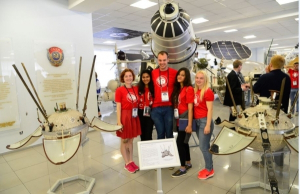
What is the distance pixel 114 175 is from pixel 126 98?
1.02m

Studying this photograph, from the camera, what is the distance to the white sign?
1503 millimetres

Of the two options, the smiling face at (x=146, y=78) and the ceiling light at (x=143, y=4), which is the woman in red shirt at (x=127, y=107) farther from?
the ceiling light at (x=143, y=4)

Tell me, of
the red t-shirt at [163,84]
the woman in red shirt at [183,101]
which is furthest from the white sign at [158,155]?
the red t-shirt at [163,84]

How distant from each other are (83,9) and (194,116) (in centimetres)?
327

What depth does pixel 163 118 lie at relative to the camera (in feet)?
8.27

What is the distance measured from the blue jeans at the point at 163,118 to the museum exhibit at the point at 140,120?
0.5 inches

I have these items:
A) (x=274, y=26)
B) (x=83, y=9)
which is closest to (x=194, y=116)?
(x=83, y=9)

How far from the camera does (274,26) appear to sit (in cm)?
852

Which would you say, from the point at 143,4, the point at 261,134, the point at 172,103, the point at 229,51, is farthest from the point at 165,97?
the point at 229,51

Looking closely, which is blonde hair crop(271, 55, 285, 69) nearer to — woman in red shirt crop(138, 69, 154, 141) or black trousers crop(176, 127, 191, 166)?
black trousers crop(176, 127, 191, 166)

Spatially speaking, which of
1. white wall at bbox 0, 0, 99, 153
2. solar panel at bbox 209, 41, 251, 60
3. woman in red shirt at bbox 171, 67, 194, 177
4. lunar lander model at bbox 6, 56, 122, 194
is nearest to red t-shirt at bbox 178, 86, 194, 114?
woman in red shirt at bbox 171, 67, 194, 177

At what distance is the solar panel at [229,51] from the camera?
639 centimetres

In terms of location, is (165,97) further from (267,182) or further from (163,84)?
(267,182)

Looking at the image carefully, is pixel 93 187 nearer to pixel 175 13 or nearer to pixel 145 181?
pixel 145 181
